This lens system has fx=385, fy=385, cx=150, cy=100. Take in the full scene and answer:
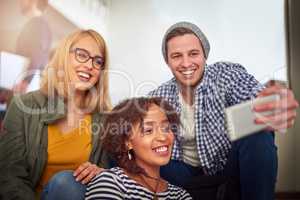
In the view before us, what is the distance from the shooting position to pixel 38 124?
4.62 feet

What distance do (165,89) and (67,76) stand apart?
0.37 metres

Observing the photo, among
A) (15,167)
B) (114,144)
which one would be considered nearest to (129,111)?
(114,144)

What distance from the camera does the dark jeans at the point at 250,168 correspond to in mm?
1345

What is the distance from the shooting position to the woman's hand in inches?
53.1

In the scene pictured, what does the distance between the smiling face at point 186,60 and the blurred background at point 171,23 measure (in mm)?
36

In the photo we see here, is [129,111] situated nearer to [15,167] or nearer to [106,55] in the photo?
[106,55]

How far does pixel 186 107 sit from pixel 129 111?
207 millimetres

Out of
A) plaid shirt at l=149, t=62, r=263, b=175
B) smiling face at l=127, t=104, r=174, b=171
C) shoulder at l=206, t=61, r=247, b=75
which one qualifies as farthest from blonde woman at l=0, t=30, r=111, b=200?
shoulder at l=206, t=61, r=247, b=75

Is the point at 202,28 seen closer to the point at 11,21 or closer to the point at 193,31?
the point at 193,31

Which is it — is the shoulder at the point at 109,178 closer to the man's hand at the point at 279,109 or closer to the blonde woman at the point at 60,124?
the blonde woman at the point at 60,124

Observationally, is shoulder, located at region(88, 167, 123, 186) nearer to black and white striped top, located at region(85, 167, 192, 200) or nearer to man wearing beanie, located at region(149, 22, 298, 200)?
black and white striped top, located at region(85, 167, 192, 200)

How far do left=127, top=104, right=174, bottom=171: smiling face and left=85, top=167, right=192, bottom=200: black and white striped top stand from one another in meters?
0.08

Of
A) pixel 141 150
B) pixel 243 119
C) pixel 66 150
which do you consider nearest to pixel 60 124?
pixel 66 150

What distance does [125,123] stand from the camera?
1364 mm
